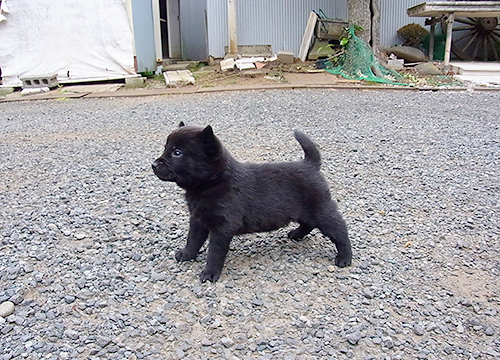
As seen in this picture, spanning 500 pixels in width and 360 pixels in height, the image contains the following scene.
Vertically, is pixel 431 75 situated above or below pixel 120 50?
below

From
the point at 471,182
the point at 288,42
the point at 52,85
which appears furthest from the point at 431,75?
the point at 52,85

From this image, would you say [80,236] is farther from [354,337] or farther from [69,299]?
[354,337]

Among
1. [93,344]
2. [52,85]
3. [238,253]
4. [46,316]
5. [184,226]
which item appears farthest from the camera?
[52,85]

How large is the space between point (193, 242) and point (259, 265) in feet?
1.42

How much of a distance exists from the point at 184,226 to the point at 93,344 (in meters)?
1.34

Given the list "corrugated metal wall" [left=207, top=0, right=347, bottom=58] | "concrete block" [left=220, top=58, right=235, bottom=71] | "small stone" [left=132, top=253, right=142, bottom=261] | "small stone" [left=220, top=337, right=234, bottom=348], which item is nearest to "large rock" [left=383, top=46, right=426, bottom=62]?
"corrugated metal wall" [left=207, top=0, right=347, bottom=58]

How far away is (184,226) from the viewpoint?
3252 mm

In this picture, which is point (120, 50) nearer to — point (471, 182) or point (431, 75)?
point (431, 75)

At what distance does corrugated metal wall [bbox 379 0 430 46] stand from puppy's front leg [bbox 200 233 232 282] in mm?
13081

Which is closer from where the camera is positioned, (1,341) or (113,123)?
(1,341)

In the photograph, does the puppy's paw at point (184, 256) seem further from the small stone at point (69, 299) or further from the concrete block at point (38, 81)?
the concrete block at point (38, 81)

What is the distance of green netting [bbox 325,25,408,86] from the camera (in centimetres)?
991

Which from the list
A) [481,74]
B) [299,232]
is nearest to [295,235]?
[299,232]

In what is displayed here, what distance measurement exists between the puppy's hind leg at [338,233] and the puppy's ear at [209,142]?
77 centimetres
